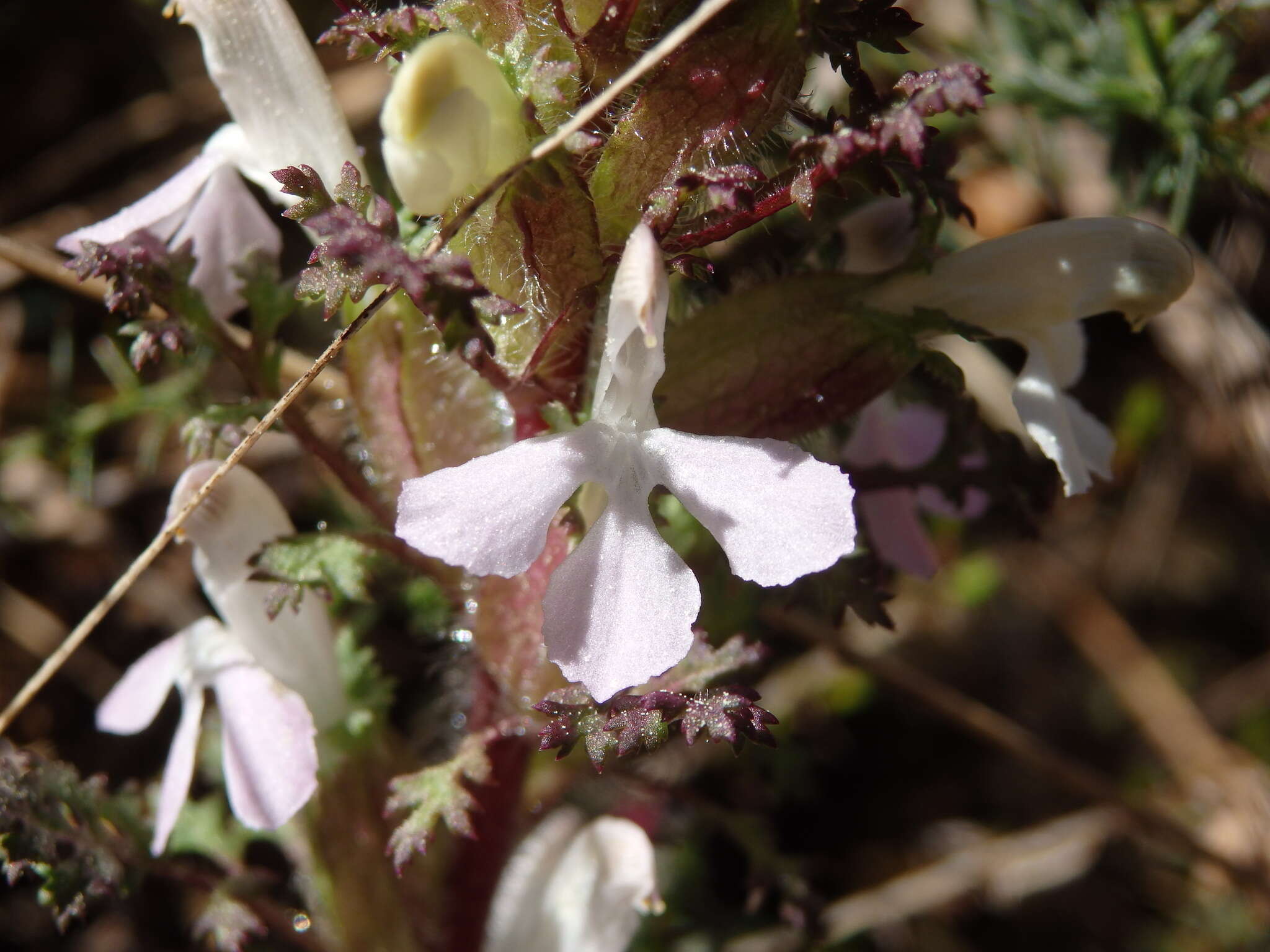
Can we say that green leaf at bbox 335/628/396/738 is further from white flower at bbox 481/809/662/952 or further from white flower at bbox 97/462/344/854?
white flower at bbox 481/809/662/952

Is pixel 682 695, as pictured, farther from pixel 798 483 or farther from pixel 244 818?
pixel 244 818

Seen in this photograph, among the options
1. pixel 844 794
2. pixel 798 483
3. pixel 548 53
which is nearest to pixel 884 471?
pixel 798 483

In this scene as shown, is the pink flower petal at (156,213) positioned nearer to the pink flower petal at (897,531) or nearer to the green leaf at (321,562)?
the green leaf at (321,562)

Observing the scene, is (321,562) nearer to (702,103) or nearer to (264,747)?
(264,747)

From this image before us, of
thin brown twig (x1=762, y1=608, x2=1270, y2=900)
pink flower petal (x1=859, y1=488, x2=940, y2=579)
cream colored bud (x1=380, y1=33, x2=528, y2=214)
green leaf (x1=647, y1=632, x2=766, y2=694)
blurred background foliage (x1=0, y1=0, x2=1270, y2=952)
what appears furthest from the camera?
thin brown twig (x1=762, y1=608, x2=1270, y2=900)

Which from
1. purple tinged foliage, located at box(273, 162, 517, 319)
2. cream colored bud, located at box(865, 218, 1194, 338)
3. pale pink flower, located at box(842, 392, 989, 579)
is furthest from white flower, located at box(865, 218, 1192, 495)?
purple tinged foliage, located at box(273, 162, 517, 319)
